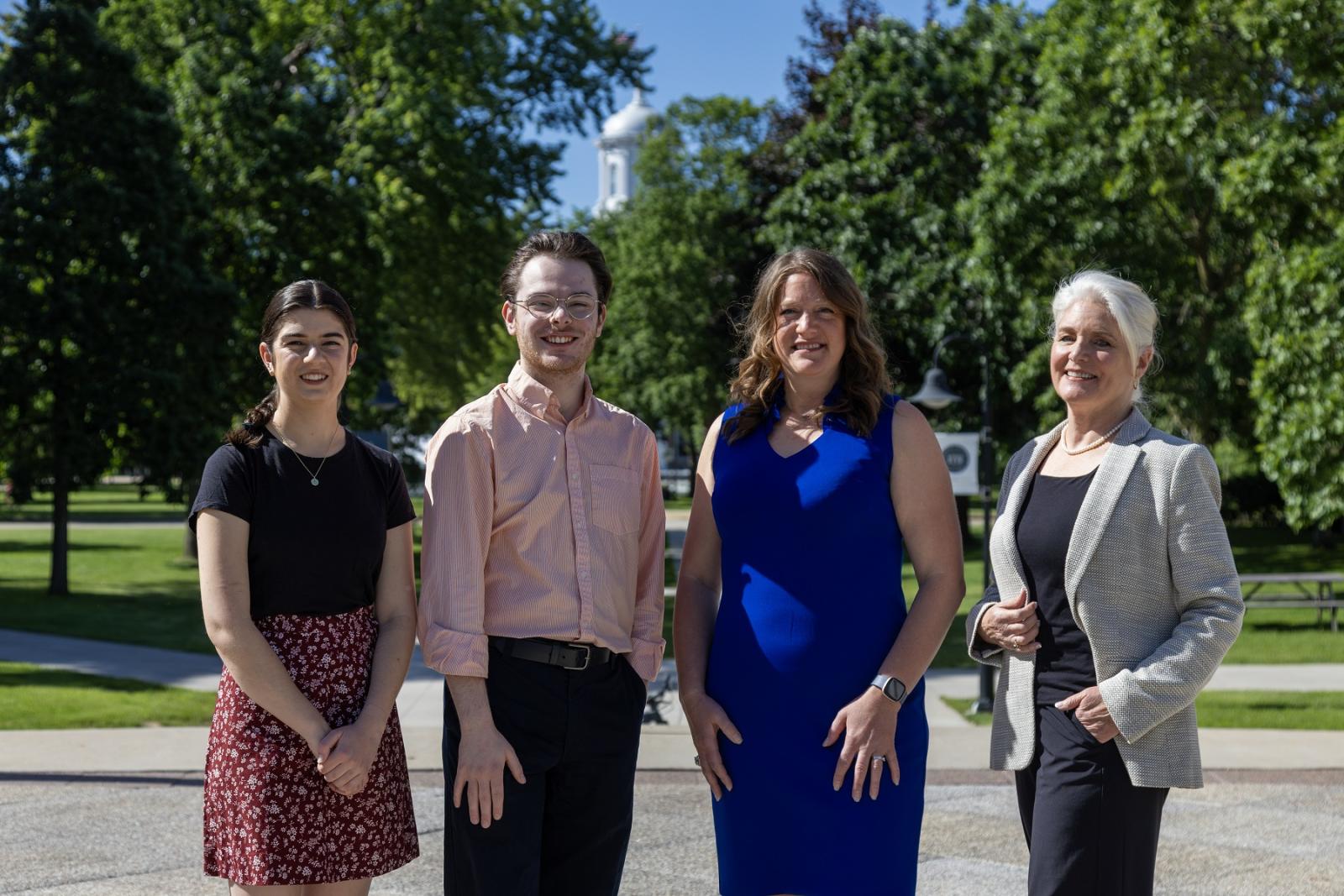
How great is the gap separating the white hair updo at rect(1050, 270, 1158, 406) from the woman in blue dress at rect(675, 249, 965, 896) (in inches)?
21.4

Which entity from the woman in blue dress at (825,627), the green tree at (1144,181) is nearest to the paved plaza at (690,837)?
the woman in blue dress at (825,627)

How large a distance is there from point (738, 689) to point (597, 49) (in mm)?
27283

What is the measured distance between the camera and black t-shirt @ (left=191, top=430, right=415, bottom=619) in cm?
322

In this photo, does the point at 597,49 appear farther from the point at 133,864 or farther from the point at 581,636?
the point at 581,636

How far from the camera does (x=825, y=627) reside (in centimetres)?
325

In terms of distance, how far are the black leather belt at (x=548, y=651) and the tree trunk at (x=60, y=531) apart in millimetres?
18728

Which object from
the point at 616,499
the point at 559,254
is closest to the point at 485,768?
the point at 616,499

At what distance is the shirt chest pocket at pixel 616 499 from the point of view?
3.33 meters

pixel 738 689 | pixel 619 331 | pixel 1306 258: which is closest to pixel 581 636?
pixel 738 689

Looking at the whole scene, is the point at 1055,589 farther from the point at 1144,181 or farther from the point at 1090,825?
the point at 1144,181

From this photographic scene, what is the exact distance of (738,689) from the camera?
130 inches

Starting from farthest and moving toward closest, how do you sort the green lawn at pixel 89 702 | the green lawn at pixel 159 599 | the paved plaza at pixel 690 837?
the green lawn at pixel 159 599 < the green lawn at pixel 89 702 < the paved plaza at pixel 690 837

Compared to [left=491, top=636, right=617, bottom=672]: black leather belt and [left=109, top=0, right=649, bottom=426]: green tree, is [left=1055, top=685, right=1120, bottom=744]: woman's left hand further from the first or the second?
[left=109, top=0, right=649, bottom=426]: green tree

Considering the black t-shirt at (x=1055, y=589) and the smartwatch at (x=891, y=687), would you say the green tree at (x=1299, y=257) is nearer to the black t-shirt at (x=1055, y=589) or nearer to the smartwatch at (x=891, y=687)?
the black t-shirt at (x=1055, y=589)
